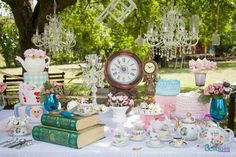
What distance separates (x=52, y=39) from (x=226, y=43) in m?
17.3

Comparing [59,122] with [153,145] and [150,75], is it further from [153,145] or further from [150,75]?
[150,75]

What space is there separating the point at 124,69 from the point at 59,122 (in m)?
0.81

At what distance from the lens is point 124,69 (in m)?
2.35

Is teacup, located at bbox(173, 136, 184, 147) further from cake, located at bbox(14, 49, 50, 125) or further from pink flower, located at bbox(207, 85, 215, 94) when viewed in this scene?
cake, located at bbox(14, 49, 50, 125)

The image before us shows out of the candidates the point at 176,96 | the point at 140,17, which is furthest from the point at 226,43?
the point at 176,96

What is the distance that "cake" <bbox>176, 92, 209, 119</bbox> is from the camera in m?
1.96

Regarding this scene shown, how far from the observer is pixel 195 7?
651 cm

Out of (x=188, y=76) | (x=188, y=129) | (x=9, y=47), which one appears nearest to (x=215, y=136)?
(x=188, y=129)

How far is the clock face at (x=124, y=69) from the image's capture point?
235 centimetres

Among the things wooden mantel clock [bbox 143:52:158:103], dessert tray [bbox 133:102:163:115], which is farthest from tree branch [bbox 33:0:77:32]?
dessert tray [bbox 133:102:163:115]

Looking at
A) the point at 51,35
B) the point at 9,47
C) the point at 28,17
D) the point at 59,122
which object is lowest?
the point at 59,122

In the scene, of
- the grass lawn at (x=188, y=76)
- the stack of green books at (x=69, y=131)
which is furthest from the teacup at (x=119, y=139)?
the grass lawn at (x=188, y=76)

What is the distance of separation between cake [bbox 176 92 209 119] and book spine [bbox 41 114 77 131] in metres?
0.72

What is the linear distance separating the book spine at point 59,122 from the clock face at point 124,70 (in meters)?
0.75
